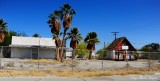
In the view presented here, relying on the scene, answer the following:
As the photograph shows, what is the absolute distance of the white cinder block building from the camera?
5331cm

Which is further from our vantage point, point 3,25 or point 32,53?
point 3,25

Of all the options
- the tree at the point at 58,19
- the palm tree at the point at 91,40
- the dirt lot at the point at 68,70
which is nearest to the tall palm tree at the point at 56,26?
the tree at the point at 58,19

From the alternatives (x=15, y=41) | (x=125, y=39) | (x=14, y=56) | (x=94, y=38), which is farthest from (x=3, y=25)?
(x=125, y=39)

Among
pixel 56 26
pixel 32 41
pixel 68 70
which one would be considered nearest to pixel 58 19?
pixel 56 26

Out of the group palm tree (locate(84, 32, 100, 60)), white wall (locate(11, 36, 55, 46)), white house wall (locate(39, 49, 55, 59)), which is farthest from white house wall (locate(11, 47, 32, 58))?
palm tree (locate(84, 32, 100, 60))

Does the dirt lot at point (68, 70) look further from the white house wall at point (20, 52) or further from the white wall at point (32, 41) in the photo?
the white wall at point (32, 41)

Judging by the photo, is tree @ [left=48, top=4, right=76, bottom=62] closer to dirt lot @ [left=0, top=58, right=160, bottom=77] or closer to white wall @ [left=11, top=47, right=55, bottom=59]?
white wall @ [left=11, top=47, right=55, bottom=59]

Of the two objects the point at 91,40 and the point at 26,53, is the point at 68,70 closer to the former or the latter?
the point at 26,53

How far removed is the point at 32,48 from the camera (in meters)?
53.1

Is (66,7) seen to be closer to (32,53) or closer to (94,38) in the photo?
(32,53)

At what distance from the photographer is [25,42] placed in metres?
59.4

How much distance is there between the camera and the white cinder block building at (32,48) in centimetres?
5331

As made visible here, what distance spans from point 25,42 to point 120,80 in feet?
142

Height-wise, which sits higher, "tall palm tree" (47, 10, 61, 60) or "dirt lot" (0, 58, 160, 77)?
"tall palm tree" (47, 10, 61, 60)
